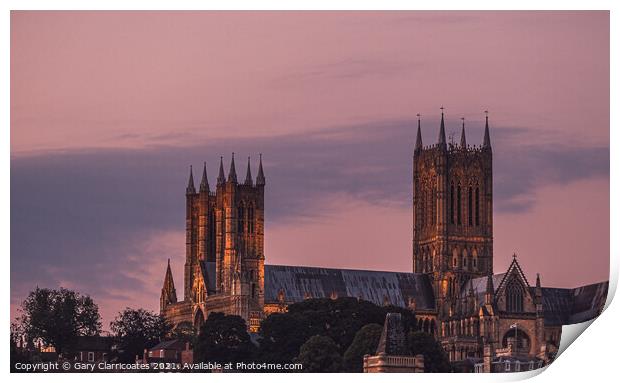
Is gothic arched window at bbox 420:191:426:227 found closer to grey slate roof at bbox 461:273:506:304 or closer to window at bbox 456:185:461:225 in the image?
window at bbox 456:185:461:225

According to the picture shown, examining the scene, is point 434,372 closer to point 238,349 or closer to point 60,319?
point 238,349

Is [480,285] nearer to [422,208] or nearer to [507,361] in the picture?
[422,208]

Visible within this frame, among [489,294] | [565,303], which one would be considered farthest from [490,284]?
[565,303]

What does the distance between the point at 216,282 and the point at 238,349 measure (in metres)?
25.6

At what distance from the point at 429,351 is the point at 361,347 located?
3.65 meters

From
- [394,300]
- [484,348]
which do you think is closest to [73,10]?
[484,348]

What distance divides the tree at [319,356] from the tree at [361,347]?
0.48m

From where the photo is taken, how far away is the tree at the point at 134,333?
133000 mm

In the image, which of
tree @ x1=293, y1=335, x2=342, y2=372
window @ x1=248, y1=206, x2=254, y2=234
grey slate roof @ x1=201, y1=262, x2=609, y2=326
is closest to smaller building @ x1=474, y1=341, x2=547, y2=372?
tree @ x1=293, y1=335, x2=342, y2=372

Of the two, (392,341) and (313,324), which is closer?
(392,341)

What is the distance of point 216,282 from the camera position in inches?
5891

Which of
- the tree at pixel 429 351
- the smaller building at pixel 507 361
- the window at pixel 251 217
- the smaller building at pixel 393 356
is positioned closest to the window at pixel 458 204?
the window at pixel 251 217

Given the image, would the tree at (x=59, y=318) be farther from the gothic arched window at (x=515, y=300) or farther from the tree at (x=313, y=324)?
the gothic arched window at (x=515, y=300)

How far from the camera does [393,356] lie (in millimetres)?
104812
